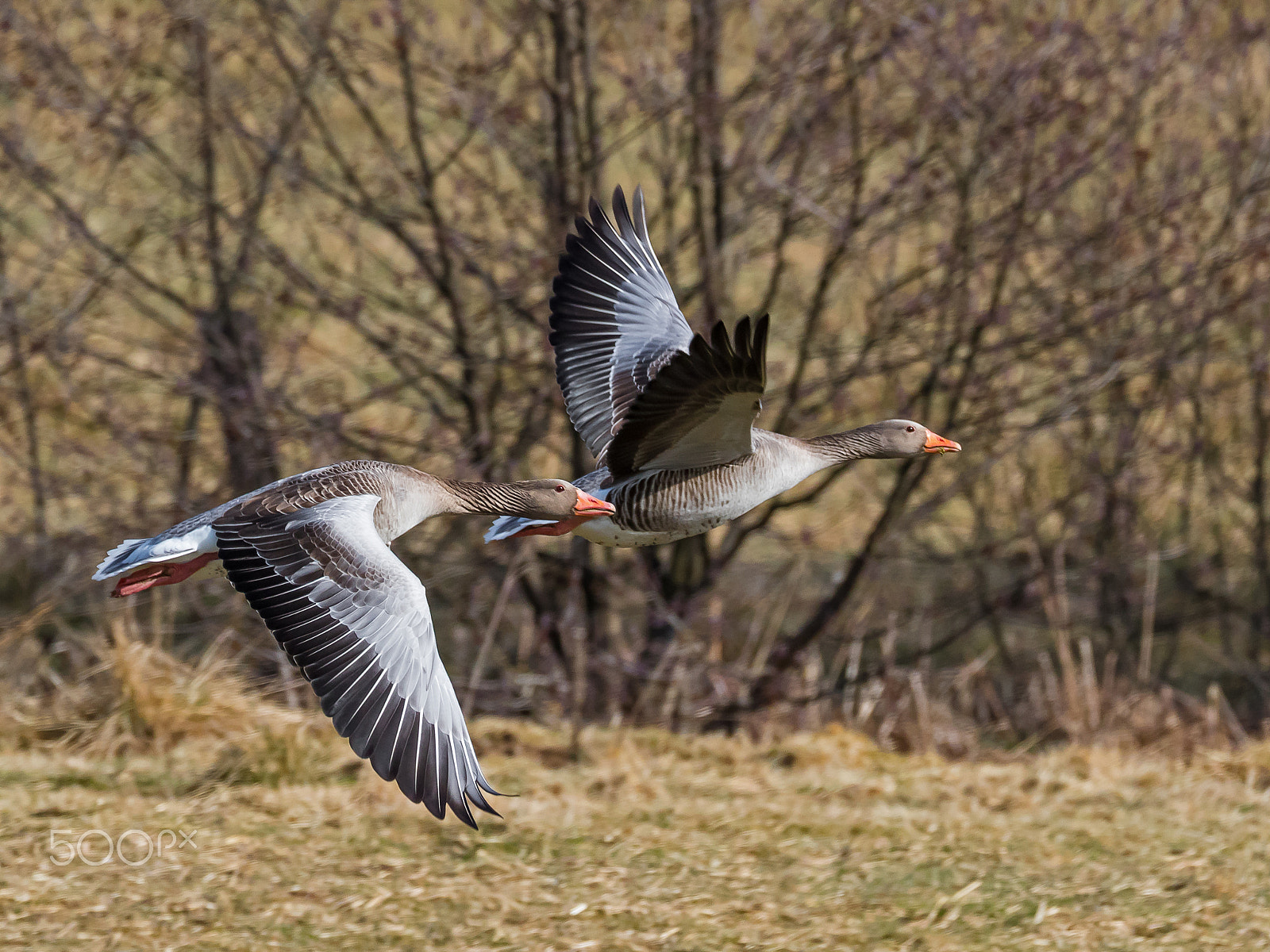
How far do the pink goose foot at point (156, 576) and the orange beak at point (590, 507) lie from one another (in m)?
1.14

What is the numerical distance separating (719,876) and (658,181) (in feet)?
17.4

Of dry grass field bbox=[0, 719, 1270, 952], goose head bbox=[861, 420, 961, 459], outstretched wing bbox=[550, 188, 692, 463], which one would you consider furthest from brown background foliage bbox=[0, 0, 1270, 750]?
goose head bbox=[861, 420, 961, 459]

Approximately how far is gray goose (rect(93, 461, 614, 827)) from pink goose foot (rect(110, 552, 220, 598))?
159 millimetres

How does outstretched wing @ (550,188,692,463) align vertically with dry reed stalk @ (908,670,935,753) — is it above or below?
above

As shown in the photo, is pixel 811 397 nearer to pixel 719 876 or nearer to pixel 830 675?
pixel 830 675

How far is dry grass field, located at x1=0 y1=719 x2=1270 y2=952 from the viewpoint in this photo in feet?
16.8

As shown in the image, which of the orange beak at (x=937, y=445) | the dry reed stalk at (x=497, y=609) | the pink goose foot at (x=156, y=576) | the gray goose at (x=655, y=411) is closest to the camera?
the gray goose at (x=655, y=411)

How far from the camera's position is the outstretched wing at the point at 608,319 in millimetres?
5285

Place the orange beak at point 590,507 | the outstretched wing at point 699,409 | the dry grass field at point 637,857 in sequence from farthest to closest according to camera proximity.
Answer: the dry grass field at point 637,857, the orange beak at point 590,507, the outstretched wing at point 699,409

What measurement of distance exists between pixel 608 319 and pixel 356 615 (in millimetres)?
1991

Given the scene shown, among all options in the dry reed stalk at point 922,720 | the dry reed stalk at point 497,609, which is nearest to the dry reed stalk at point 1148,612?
the dry reed stalk at point 922,720

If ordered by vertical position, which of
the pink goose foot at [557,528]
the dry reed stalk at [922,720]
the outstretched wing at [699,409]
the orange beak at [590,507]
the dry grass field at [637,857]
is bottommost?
the dry grass field at [637,857]

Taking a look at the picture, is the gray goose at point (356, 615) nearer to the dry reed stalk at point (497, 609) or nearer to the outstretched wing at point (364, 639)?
the outstretched wing at point (364, 639)

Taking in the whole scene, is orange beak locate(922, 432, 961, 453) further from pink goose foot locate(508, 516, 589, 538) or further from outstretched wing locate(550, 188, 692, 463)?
pink goose foot locate(508, 516, 589, 538)
